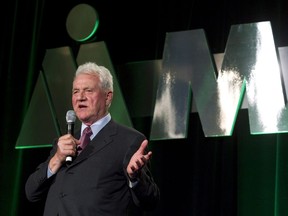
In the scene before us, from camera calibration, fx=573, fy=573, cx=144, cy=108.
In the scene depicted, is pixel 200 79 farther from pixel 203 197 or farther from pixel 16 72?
pixel 16 72

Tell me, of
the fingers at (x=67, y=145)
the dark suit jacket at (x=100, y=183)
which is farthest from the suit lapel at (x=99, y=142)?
the fingers at (x=67, y=145)

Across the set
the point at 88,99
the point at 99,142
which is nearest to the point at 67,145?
the point at 99,142

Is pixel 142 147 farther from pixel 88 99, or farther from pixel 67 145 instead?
pixel 88 99

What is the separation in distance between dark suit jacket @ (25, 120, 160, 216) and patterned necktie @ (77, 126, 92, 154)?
1.3 inches

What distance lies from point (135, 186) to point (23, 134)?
6.81ft

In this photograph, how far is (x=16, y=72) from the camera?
4.21 meters

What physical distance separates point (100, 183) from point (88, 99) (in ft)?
1.25

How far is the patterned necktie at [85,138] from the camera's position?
2304mm

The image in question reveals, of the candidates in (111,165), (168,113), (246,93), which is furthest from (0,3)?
(111,165)

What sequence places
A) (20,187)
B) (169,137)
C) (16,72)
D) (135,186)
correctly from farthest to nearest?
(16,72)
(20,187)
(169,137)
(135,186)

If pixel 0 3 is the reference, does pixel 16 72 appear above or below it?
below

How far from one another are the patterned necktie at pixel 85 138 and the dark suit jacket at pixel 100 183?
34mm

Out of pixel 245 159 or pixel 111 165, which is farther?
pixel 245 159

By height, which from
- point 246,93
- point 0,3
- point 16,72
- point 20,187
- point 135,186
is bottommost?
point 135,186
